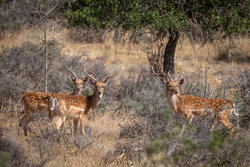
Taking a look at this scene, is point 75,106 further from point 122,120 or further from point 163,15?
point 163,15

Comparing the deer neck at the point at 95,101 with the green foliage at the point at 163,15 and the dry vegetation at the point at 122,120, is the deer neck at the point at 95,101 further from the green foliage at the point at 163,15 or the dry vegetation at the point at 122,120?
the green foliage at the point at 163,15

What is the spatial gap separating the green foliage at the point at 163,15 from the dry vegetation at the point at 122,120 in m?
0.86

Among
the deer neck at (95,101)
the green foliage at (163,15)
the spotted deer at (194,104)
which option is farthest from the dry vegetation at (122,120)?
the green foliage at (163,15)

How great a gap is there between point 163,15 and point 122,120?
2.79 meters

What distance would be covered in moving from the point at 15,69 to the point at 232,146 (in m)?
7.72

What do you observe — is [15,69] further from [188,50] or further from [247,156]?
[188,50]

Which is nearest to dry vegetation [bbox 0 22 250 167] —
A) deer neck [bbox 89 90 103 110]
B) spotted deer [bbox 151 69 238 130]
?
spotted deer [bbox 151 69 238 130]

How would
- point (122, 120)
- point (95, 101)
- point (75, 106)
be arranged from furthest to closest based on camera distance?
point (122, 120) → point (95, 101) → point (75, 106)

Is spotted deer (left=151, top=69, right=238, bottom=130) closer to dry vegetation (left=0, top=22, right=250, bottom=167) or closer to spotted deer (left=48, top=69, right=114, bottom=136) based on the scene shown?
dry vegetation (left=0, top=22, right=250, bottom=167)

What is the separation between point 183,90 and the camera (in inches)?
400

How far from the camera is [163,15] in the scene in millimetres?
9500

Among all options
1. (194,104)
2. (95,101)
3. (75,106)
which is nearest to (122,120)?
(95,101)

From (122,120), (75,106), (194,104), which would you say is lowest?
(122,120)

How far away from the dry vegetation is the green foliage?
863mm
